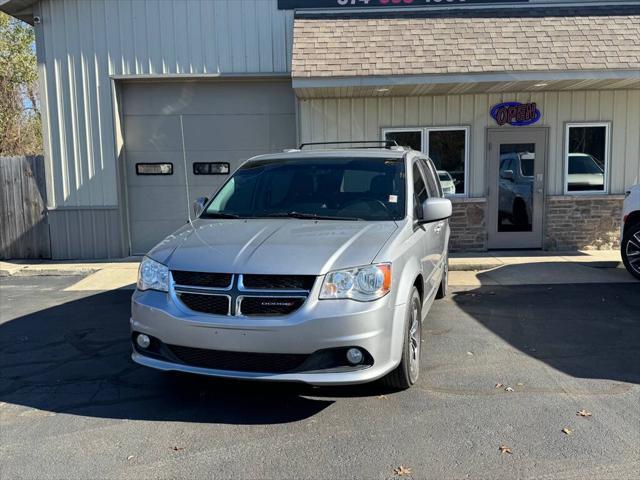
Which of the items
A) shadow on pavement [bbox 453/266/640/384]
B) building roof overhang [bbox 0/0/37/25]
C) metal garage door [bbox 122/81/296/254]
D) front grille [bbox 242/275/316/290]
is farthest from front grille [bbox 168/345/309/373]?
building roof overhang [bbox 0/0/37/25]

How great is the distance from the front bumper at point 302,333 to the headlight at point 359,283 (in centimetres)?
5

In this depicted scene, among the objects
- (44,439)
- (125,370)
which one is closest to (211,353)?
(44,439)

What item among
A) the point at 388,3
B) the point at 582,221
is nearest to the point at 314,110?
the point at 388,3

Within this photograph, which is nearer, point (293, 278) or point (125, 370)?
point (293, 278)

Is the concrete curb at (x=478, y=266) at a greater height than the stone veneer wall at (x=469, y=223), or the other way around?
the stone veneer wall at (x=469, y=223)

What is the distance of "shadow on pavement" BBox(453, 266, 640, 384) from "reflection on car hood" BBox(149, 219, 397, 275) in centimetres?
216

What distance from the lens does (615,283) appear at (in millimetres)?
8055

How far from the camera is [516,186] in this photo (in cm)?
1050

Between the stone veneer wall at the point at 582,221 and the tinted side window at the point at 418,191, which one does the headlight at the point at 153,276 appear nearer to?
the tinted side window at the point at 418,191

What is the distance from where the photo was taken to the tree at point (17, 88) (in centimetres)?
2025

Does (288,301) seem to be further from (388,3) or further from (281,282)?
(388,3)

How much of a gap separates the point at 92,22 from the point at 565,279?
9.40 meters

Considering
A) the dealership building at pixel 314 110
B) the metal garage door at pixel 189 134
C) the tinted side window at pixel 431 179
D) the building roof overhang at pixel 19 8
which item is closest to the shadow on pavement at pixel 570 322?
the tinted side window at pixel 431 179

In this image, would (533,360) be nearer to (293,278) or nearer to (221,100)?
(293,278)
